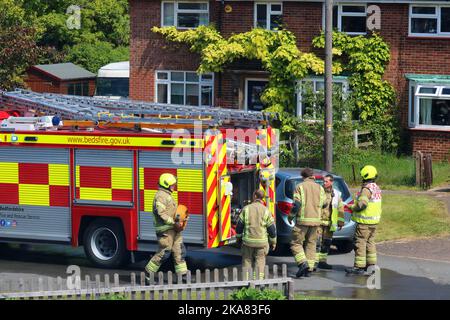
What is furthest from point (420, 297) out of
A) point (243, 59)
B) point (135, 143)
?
point (243, 59)

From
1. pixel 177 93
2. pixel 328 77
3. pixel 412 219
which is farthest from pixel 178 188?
pixel 177 93

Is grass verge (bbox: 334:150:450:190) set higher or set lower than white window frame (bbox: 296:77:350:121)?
lower

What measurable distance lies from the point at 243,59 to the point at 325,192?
48.9ft

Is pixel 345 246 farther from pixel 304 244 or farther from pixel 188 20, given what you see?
pixel 188 20

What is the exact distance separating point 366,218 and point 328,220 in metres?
0.71

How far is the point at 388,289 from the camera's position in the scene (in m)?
14.9

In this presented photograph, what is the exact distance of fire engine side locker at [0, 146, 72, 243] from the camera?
657 inches

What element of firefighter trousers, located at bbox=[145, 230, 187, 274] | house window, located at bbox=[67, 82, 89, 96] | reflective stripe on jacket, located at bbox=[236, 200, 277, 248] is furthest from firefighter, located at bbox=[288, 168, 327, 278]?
house window, located at bbox=[67, 82, 89, 96]

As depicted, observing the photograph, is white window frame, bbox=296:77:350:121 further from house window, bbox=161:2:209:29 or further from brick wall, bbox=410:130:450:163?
house window, bbox=161:2:209:29

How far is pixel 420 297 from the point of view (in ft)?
46.9

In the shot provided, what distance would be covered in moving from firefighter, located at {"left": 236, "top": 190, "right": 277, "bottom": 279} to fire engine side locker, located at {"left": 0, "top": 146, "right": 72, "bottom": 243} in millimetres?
3208

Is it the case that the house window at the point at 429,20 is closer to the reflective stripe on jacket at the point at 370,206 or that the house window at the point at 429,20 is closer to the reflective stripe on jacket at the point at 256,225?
the reflective stripe on jacket at the point at 370,206

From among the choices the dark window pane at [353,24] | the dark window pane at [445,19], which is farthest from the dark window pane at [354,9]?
the dark window pane at [445,19]
